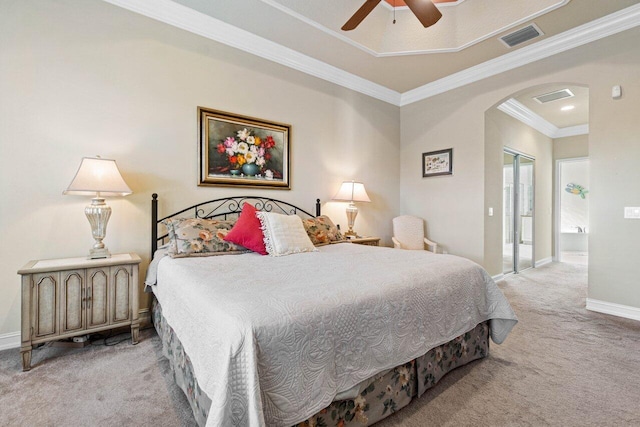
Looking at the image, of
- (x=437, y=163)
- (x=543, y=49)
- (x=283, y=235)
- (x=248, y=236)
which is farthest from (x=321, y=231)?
(x=543, y=49)

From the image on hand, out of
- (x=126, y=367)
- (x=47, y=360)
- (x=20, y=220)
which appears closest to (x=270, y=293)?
(x=126, y=367)

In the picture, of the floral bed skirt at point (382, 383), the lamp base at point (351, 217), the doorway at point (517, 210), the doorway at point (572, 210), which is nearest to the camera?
the floral bed skirt at point (382, 383)

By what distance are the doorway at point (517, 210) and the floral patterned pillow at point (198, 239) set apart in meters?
4.64

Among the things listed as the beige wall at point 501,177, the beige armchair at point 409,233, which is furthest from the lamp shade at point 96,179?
the beige wall at point 501,177

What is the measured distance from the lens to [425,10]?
7.09 feet

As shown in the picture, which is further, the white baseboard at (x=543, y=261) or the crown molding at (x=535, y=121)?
the white baseboard at (x=543, y=261)

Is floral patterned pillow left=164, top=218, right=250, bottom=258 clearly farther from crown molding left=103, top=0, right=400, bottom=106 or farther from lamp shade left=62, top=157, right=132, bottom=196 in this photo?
crown molding left=103, top=0, right=400, bottom=106

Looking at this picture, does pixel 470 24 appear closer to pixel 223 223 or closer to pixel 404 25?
pixel 404 25

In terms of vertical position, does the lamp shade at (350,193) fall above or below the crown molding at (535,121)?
below

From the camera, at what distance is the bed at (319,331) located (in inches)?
38.8

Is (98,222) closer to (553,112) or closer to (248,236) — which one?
(248,236)

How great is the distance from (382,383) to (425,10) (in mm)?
2531

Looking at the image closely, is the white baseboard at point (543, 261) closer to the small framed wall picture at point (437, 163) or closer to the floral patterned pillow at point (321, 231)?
→ the small framed wall picture at point (437, 163)

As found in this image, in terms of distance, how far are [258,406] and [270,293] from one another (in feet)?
1.41
